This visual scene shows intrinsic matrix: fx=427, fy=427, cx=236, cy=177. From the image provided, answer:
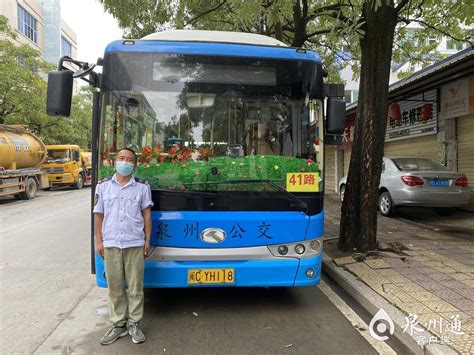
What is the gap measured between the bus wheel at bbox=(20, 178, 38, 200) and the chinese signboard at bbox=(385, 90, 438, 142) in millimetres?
14861

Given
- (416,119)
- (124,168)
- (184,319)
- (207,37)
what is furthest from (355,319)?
(416,119)

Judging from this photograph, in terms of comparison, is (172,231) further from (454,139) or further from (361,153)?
(454,139)

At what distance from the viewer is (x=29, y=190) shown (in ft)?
61.4

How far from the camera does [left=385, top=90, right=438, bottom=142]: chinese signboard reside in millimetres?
12492

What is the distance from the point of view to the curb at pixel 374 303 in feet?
11.3

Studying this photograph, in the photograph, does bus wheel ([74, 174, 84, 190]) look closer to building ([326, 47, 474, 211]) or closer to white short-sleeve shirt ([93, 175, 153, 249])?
building ([326, 47, 474, 211])

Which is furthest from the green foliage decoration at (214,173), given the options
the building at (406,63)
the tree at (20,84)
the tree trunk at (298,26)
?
the tree at (20,84)

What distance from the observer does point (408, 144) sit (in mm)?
14109

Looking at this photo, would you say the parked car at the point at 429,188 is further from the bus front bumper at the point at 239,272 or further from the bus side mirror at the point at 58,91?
the bus side mirror at the point at 58,91

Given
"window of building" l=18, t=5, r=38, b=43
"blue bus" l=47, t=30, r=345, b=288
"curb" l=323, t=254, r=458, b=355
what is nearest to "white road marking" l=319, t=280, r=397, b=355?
"curb" l=323, t=254, r=458, b=355

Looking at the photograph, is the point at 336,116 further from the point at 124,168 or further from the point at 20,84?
the point at 20,84

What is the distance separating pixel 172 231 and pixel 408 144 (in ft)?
39.1

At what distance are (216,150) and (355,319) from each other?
88.0 inches

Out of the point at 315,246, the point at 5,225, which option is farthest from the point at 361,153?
the point at 5,225
